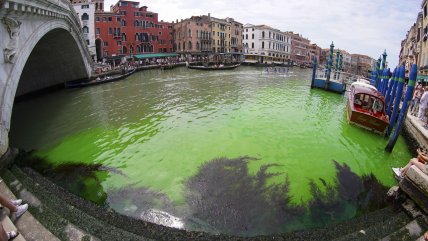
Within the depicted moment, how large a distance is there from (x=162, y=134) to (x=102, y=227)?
7.29m

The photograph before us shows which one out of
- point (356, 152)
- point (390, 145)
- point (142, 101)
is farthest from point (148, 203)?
point (142, 101)

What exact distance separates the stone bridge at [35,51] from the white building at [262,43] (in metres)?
55.5

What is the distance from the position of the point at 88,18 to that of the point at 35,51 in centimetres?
3375

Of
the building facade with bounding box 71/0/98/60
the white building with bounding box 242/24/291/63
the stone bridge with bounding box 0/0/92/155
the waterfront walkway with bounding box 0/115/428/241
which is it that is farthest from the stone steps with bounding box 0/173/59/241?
the white building with bounding box 242/24/291/63

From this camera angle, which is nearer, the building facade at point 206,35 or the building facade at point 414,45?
the building facade at point 414,45

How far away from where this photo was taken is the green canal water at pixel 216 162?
21.6 ft

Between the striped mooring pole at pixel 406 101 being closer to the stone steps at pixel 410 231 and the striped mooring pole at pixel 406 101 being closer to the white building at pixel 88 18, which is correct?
the stone steps at pixel 410 231

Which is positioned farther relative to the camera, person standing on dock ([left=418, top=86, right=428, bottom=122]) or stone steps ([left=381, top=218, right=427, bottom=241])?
person standing on dock ([left=418, top=86, right=428, bottom=122])

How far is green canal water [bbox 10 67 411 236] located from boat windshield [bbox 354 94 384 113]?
4.33 feet

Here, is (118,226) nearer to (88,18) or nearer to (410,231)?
(410,231)

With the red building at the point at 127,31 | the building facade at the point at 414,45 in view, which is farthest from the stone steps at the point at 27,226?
the red building at the point at 127,31

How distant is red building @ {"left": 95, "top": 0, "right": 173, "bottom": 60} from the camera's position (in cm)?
4850

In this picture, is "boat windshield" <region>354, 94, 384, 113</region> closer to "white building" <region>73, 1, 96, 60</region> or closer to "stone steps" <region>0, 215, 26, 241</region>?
"stone steps" <region>0, 215, 26, 241</region>

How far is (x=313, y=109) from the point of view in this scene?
1798 cm
